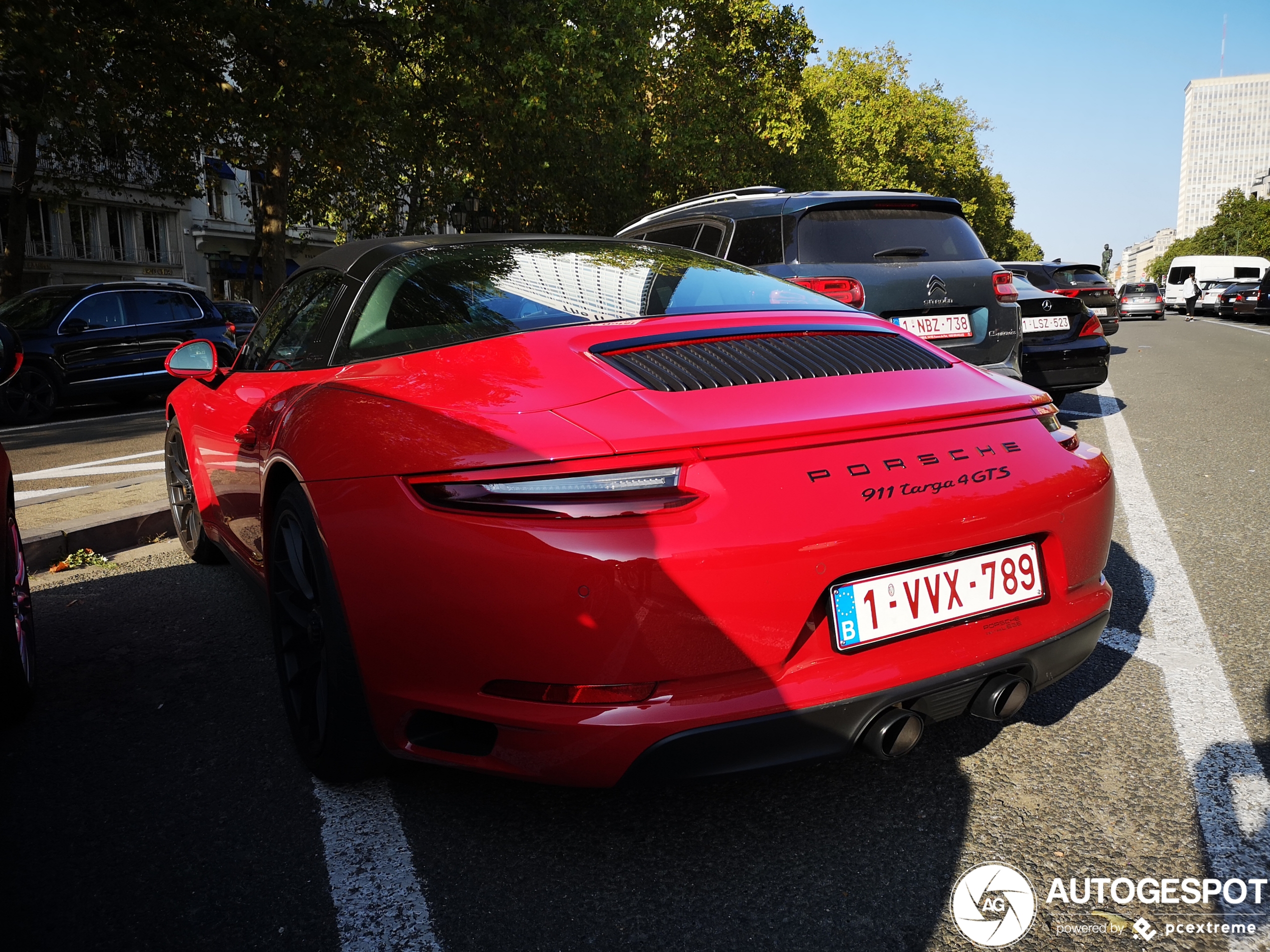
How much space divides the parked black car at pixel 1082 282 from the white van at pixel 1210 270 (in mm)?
33225

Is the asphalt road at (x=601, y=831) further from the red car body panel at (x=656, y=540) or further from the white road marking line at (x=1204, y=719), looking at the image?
the red car body panel at (x=656, y=540)

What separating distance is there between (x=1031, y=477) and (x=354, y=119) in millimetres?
17331

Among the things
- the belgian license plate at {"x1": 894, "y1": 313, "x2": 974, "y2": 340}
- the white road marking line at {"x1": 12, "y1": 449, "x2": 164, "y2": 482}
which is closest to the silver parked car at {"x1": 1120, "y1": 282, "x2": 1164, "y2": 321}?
the belgian license plate at {"x1": 894, "y1": 313, "x2": 974, "y2": 340}

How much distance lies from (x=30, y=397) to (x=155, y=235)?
3558cm

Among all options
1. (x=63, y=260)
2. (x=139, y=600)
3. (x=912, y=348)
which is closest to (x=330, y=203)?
(x=63, y=260)

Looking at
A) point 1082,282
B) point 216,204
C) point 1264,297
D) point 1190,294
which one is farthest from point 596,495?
point 216,204

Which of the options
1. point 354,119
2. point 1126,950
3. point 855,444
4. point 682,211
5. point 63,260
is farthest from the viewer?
point 63,260

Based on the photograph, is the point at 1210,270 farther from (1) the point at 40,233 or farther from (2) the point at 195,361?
(2) the point at 195,361

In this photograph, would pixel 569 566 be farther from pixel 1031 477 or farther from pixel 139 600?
pixel 139 600

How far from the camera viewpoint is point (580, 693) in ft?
6.57

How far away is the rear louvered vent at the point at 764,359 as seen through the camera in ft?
7.58

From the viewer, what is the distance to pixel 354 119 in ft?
57.5

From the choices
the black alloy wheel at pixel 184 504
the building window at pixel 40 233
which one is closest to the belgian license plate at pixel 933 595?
the black alloy wheel at pixel 184 504

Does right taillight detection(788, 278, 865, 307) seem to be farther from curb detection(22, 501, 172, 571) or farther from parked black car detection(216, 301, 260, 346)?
parked black car detection(216, 301, 260, 346)
